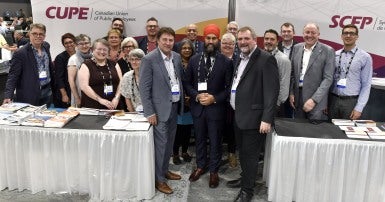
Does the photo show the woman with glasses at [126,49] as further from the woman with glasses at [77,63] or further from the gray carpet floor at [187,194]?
the gray carpet floor at [187,194]

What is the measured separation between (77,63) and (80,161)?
49.8 inches

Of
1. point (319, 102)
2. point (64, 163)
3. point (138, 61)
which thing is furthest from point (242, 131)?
point (64, 163)

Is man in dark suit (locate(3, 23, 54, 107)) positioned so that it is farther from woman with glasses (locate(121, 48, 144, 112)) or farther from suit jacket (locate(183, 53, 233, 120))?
suit jacket (locate(183, 53, 233, 120))

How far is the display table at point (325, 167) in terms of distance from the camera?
2.63 metres

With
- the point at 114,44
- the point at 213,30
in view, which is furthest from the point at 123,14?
the point at 213,30

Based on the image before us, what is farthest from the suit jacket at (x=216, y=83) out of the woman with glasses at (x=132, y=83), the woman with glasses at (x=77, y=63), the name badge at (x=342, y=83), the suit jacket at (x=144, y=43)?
the suit jacket at (x=144, y=43)

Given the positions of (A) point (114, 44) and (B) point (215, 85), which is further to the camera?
(A) point (114, 44)

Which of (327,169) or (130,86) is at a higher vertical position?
(130,86)

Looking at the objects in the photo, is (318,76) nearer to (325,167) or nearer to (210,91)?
(325,167)

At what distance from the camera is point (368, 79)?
10.3 ft

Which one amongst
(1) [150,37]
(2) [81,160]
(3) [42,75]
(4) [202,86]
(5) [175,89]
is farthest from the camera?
(1) [150,37]

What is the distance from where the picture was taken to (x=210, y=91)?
3.13m

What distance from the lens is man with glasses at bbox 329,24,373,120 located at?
122 inches

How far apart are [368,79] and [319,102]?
0.48 meters
